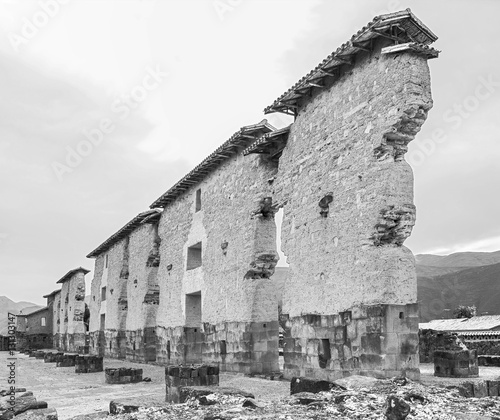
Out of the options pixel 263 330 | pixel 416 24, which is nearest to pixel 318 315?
pixel 263 330

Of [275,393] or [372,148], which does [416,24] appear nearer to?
[372,148]

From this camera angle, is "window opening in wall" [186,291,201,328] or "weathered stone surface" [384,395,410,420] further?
"window opening in wall" [186,291,201,328]

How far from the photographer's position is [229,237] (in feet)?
53.6

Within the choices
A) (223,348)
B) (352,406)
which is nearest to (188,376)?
(352,406)

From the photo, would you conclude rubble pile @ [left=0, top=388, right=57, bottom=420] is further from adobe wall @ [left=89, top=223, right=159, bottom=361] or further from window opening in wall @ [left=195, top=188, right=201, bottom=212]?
adobe wall @ [left=89, top=223, right=159, bottom=361]

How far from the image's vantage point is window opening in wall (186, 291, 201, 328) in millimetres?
19281

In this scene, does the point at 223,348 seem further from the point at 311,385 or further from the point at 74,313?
the point at 74,313

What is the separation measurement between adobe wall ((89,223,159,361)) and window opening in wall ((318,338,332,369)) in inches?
521

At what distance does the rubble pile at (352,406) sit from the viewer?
5426 millimetres

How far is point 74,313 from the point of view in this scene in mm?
41031

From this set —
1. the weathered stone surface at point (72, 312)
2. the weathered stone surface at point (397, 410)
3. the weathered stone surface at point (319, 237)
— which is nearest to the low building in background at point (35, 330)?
the weathered stone surface at point (72, 312)

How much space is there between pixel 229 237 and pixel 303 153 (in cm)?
451

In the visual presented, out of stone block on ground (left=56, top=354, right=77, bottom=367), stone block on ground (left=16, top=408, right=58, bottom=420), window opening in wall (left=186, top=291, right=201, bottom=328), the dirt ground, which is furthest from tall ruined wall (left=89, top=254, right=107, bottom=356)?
stone block on ground (left=16, top=408, right=58, bottom=420)

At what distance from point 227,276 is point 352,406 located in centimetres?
1034
